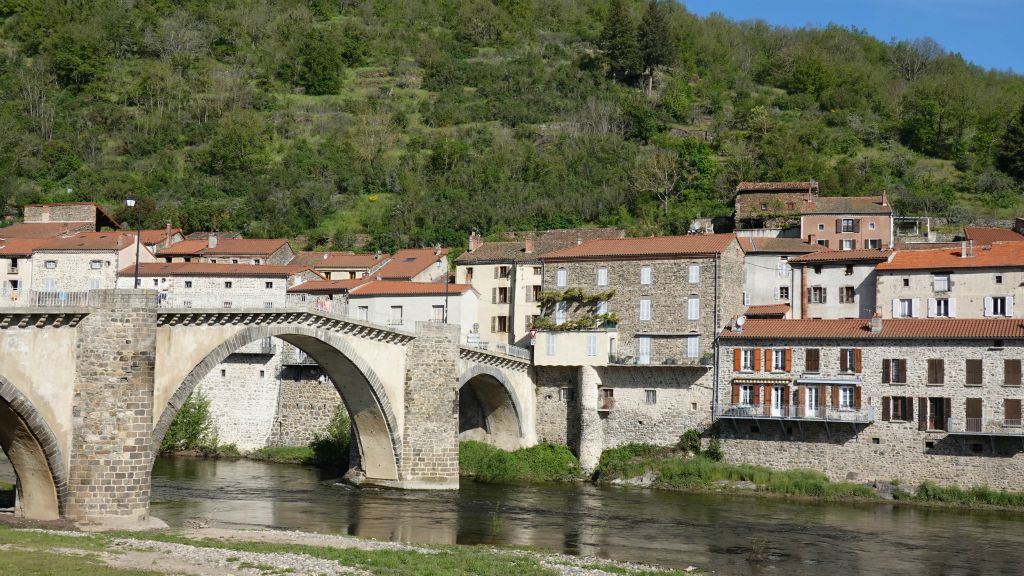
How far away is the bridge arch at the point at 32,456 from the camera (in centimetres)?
3212

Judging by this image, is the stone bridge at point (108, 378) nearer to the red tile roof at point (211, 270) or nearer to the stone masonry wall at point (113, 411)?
the stone masonry wall at point (113, 411)

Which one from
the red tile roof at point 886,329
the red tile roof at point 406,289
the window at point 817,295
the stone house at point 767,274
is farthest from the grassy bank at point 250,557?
the stone house at point 767,274

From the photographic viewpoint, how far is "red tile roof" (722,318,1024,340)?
47.0 metres

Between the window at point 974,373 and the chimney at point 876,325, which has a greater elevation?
the chimney at point 876,325

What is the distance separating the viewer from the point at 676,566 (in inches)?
1298

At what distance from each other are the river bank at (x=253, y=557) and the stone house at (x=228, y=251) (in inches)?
1625

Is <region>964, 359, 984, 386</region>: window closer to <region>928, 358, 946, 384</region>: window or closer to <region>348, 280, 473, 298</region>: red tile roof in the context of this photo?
<region>928, 358, 946, 384</region>: window

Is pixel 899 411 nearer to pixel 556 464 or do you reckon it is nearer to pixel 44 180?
pixel 556 464

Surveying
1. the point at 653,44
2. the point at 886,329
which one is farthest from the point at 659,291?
the point at 653,44

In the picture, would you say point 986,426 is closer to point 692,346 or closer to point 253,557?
point 692,346

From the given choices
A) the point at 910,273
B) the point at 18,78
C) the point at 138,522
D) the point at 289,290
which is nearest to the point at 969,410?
the point at 910,273

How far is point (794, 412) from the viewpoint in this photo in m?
50.0

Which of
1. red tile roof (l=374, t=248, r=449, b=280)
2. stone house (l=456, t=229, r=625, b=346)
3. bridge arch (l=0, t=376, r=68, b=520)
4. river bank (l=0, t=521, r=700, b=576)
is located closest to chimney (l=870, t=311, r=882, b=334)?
stone house (l=456, t=229, r=625, b=346)

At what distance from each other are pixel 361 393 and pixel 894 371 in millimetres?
21903
